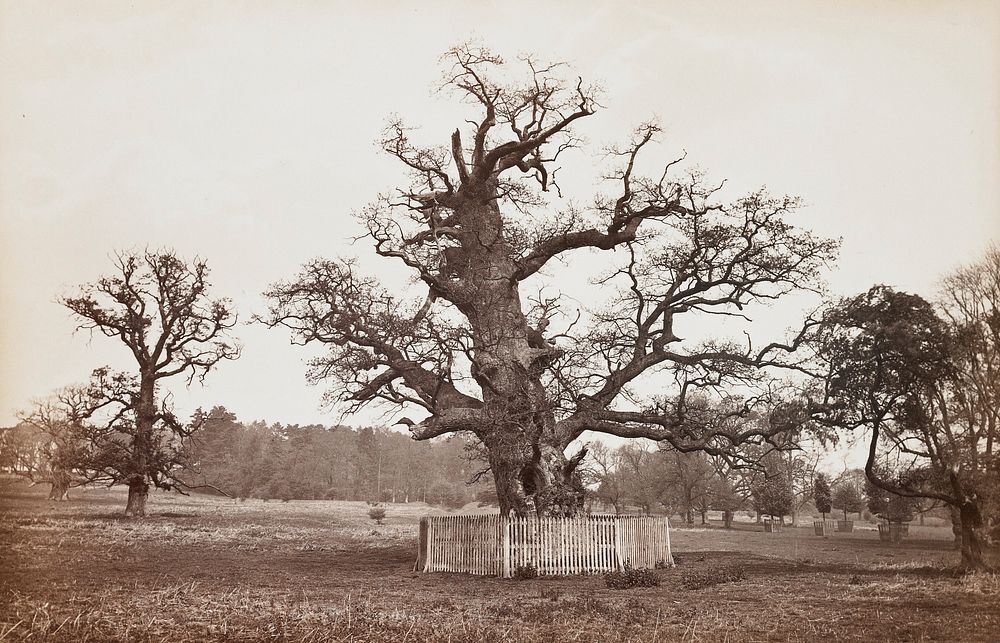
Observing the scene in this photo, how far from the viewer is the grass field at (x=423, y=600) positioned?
9055mm

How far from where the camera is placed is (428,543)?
19562 millimetres

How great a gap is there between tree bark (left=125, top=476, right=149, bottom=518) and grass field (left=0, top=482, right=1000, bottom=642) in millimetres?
9713

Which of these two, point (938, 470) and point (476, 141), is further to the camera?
point (476, 141)

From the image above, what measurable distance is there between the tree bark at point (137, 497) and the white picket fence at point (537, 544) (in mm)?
20236

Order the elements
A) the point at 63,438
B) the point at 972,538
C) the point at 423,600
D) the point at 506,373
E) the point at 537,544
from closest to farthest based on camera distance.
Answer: the point at 423,600, the point at 972,538, the point at 537,544, the point at 506,373, the point at 63,438

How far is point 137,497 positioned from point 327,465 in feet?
182

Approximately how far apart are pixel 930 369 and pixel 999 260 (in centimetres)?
302

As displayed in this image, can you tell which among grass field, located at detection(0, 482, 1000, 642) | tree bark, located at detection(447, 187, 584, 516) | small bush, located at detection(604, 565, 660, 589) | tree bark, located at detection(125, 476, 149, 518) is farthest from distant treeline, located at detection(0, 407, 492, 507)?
small bush, located at detection(604, 565, 660, 589)

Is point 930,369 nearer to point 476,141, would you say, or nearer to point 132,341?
point 476,141

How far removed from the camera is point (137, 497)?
3325 centimetres

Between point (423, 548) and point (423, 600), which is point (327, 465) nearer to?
point (423, 548)

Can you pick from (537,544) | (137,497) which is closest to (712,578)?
(537,544)

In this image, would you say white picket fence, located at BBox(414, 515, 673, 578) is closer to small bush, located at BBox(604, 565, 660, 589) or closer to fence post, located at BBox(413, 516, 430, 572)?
fence post, located at BBox(413, 516, 430, 572)

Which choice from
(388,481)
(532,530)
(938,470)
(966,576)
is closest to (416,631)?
(532,530)
